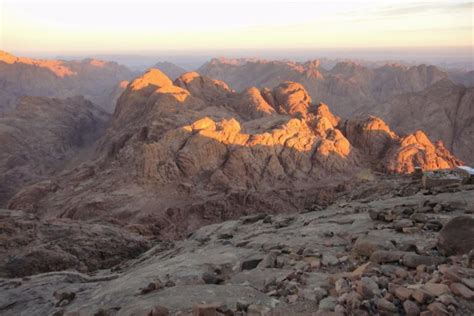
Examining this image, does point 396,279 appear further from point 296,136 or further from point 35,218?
point 296,136

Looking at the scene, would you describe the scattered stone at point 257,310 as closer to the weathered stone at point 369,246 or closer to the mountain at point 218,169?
the weathered stone at point 369,246

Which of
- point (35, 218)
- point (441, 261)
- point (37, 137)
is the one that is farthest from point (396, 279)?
point (37, 137)

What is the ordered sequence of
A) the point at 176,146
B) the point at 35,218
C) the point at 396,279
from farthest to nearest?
the point at 176,146 < the point at 35,218 < the point at 396,279

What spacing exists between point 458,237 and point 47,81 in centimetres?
14148

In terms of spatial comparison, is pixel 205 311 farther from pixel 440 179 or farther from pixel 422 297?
pixel 440 179

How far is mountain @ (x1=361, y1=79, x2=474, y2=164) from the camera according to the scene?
210 feet

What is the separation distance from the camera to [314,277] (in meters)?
6.96

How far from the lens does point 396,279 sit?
19.4 feet

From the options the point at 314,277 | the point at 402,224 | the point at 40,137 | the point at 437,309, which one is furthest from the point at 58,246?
the point at 40,137

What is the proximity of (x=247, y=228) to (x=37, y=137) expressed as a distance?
178 feet

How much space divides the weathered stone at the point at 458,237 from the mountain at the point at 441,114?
59.7 m

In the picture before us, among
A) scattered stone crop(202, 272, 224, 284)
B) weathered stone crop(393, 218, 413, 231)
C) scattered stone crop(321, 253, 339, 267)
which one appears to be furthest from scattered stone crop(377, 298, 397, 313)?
weathered stone crop(393, 218, 413, 231)

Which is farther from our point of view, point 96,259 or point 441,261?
point 96,259

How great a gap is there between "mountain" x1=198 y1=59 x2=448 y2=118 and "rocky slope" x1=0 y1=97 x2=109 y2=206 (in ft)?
193
